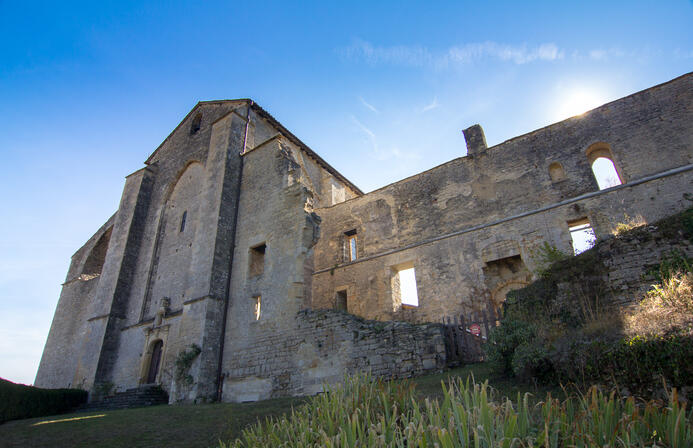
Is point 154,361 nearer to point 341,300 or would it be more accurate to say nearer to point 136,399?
point 136,399

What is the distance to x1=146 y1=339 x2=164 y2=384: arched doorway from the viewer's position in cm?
1319

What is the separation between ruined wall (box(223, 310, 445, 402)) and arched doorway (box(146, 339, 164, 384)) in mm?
3933

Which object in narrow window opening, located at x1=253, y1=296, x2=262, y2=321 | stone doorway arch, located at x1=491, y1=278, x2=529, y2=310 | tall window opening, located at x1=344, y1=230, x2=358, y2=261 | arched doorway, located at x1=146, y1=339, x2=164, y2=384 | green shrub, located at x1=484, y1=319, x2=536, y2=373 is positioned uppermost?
tall window opening, located at x1=344, y1=230, x2=358, y2=261

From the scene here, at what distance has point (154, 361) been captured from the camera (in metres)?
13.4

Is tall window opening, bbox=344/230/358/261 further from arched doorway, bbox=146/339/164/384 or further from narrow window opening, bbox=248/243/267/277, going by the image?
arched doorway, bbox=146/339/164/384

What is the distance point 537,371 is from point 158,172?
1877 cm

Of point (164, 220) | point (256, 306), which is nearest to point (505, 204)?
point (256, 306)

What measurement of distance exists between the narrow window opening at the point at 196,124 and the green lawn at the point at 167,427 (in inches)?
531

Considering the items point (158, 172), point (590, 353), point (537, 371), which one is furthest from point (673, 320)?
point (158, 172)

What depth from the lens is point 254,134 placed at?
54.0ft

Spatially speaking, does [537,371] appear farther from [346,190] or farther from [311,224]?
[346,190]

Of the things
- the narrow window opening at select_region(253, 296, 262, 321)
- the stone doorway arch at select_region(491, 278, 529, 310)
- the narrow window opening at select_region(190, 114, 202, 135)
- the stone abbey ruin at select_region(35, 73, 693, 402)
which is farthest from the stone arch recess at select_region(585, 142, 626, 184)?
the narrow window opening at select_region(190, 114, 202, 135)

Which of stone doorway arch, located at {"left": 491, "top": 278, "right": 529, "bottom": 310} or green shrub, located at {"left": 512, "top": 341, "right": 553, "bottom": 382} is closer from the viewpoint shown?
green shrub, located at {"left": 512, "top": 341, "right": 553, "bottom": 382}

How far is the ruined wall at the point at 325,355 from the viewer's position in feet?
25.1
